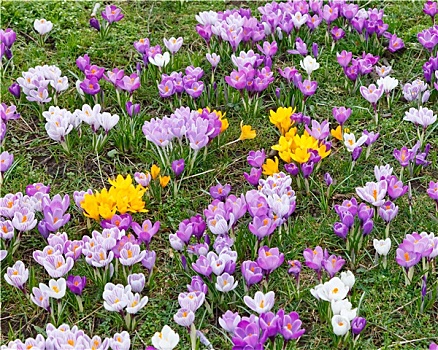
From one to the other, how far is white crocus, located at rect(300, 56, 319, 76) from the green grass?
15 centimetres

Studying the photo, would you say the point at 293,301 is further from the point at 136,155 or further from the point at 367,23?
the point at 367,23

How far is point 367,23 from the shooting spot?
3.88 meters

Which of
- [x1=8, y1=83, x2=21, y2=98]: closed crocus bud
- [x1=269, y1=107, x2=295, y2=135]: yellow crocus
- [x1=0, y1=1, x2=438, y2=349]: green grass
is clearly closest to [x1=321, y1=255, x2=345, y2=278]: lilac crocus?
[x1=0, y1=1, x2=438, y2=349]: green grass

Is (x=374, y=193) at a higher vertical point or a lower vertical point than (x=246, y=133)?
higher

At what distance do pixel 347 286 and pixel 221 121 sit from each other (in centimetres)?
108

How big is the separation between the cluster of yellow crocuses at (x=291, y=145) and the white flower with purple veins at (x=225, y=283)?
65 cm

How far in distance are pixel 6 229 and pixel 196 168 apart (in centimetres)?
89

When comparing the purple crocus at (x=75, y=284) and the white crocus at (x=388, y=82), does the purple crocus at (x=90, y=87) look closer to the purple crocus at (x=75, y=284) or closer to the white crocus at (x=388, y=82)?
the purple crocus at (x=75, y=284)

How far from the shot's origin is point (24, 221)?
2711 millimetres

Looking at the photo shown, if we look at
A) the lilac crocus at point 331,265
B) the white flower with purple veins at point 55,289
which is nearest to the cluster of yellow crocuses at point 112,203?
the white flower with purple veins at point 55,289

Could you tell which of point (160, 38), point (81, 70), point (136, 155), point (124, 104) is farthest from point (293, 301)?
point (160, 38)

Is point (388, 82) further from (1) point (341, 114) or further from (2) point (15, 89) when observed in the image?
(2) point (15, 89)

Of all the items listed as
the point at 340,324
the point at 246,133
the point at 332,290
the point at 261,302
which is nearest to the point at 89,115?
the point at 246,133

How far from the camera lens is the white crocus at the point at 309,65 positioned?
3.56m
